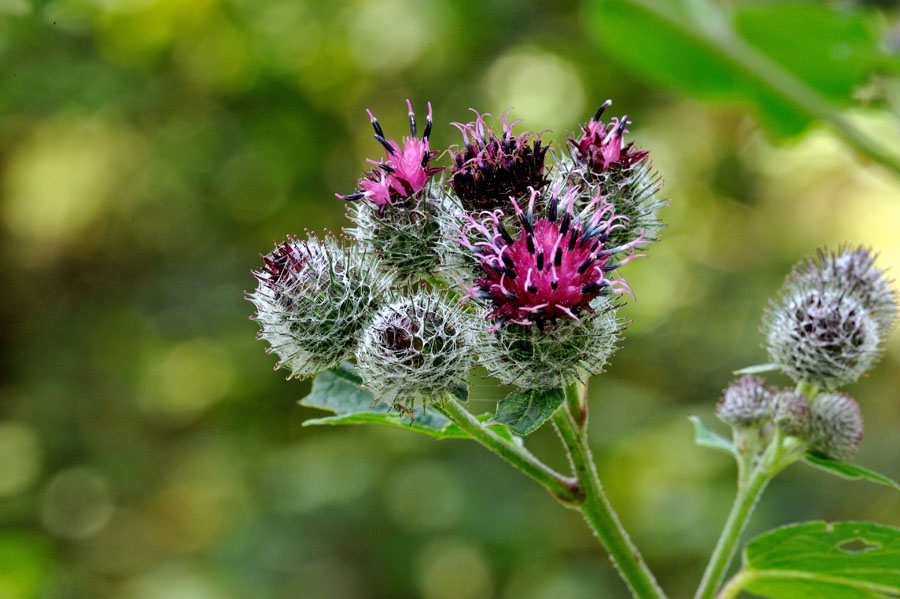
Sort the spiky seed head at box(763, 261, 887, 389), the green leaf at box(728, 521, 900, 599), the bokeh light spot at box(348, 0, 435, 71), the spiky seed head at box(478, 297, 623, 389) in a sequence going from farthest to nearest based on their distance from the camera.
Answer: the bokeh light spot at box(348, 0, 435, 71) → the spiky seed head at box(763, 261, 887, 389) → the green leaf at box(728, 521, 900, 599) → the spiky seed head at box(478, 297, 623, 389)

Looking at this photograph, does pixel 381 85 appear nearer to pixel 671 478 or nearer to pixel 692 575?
pixel 671 478

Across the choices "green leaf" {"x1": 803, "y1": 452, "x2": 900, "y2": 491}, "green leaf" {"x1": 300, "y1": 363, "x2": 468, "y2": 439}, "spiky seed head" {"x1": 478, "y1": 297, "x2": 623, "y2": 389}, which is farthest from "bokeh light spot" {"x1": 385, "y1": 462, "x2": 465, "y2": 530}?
"spiky seed head" {"x1": 478, "y1": 297, "x2": 623, "y2": 389}

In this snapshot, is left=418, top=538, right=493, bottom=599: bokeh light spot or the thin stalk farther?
left=418, top=538, right=493, bottom=599: bokeh light spot

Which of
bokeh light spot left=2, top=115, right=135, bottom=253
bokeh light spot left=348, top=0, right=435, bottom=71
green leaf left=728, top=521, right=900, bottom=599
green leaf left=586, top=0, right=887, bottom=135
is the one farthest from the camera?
bokeh light spot left=2, top=115, right=135, bottom=253

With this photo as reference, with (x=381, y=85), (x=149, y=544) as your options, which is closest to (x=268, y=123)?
(x=381, y=85)

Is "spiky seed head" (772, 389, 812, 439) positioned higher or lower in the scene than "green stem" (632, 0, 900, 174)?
lower

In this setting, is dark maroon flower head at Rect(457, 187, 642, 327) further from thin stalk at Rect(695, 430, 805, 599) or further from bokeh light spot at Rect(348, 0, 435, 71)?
bokeh light spot at Rect(348, 0, 435, 71)

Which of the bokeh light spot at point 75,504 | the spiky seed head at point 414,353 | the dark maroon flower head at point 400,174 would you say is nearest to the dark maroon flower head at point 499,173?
the dark maroon flower head at point 400,174

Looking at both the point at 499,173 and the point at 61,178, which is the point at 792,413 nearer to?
the point at 499,173
